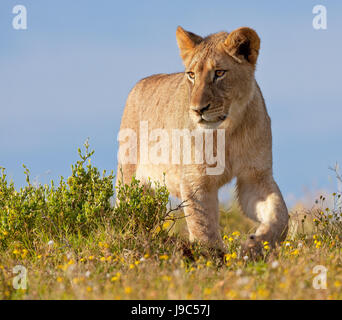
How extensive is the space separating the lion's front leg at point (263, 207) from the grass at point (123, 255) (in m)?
0.19

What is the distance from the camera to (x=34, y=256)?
19.1 ft

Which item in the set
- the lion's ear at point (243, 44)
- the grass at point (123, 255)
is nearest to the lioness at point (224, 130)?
the lion's ear at point (243, 44)

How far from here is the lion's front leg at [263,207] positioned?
579 centimetres

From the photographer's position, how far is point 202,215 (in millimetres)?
6094

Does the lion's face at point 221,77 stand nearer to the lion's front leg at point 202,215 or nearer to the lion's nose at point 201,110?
the lion's nose at point 201,110

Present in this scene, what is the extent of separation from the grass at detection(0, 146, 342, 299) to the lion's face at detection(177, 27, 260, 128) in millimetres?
1281

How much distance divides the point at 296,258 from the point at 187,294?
1743mm

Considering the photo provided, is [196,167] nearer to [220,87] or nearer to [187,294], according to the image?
[220,87]

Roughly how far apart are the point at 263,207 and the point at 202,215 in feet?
2.36
